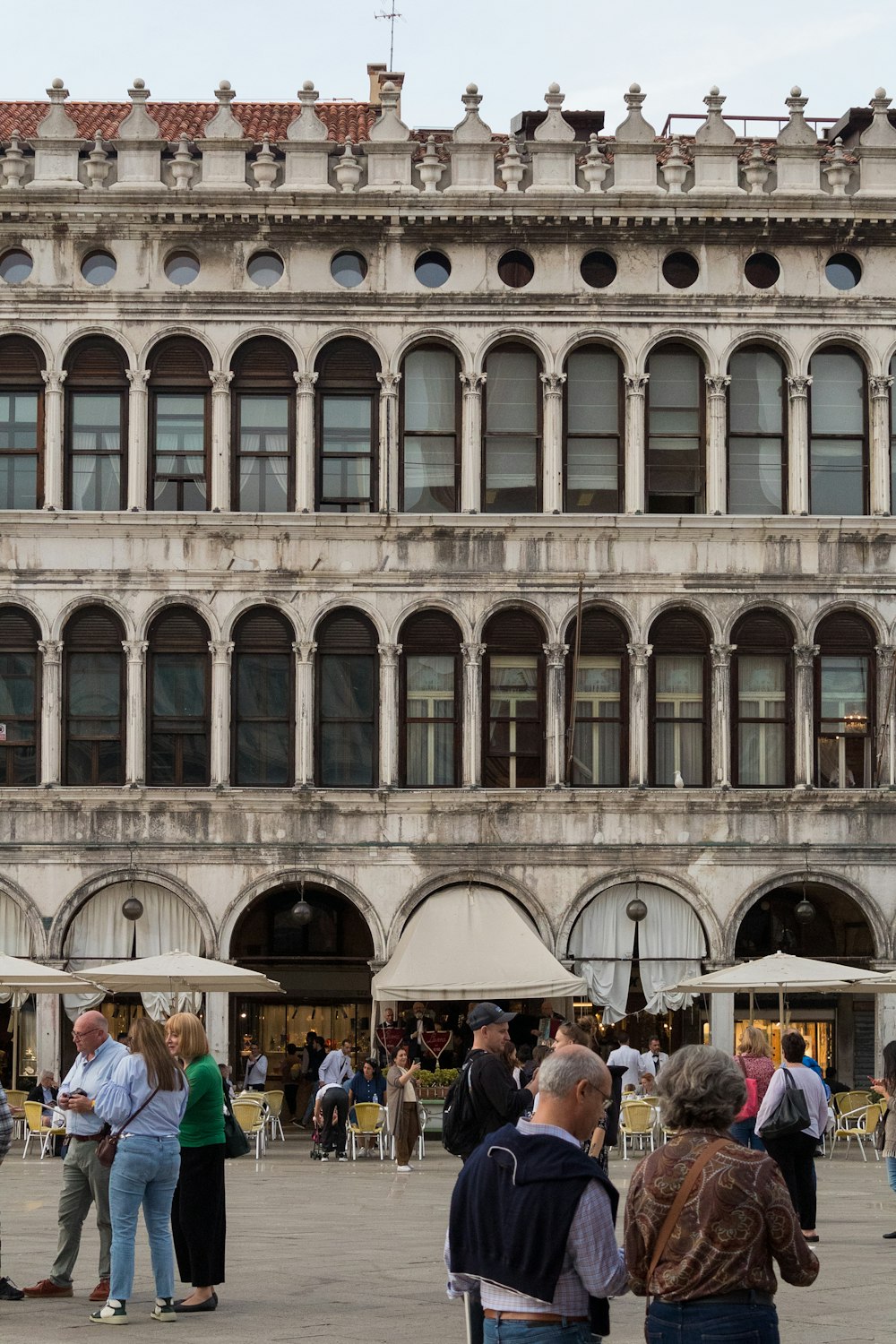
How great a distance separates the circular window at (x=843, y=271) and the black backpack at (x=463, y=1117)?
24395 millimetres

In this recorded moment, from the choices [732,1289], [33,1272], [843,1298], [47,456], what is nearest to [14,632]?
[47,456]

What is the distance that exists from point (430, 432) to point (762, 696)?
6.41 meters

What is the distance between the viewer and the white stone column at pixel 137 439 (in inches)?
1320

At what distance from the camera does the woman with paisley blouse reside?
21.1 ft

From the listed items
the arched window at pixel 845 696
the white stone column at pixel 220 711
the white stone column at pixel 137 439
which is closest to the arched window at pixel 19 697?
the white stone column at pixel 137 439

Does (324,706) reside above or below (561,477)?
below

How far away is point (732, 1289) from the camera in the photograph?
253 inches

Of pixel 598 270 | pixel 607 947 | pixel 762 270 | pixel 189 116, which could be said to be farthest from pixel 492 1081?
pixel 189 116

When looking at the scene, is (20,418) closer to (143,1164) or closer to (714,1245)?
(143,1164)

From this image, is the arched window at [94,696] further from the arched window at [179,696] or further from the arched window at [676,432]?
the arched window at [676,432]

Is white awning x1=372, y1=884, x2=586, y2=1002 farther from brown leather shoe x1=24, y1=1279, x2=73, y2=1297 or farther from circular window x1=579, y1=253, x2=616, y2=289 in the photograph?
brown leather shoe x1=24, y1=1279, x2=73, y2=1297

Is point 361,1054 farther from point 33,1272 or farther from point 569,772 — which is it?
point 33,1272

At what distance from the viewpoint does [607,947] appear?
33.1m

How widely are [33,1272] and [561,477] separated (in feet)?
69.4
